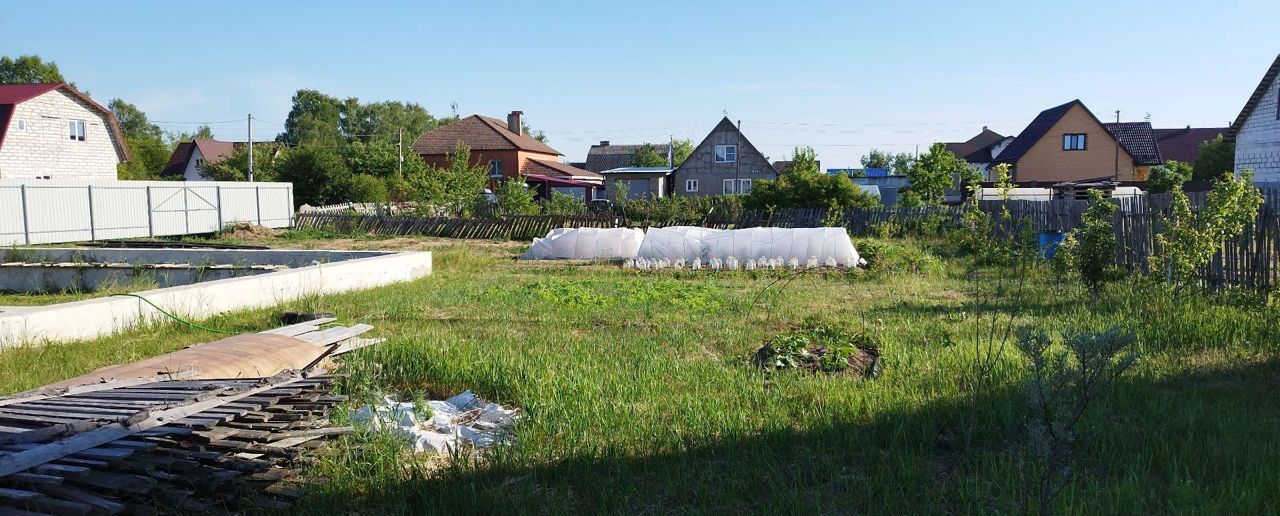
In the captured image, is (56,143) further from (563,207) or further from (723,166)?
(723,166)

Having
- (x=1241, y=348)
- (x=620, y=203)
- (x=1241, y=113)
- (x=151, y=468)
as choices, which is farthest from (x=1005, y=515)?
(x=1241, y=113)

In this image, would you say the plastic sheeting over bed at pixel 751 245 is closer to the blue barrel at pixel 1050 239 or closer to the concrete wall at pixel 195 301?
the blue barrel at pixel 1050 239

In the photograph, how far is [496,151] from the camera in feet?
181

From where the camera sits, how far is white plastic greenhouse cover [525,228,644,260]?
19781mm

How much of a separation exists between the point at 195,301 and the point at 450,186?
2976 cm

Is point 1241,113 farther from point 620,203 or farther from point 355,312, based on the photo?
point 355,312

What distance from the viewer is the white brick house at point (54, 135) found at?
33.0 metres

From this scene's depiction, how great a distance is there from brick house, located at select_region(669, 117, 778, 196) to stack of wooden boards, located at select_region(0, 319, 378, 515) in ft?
151

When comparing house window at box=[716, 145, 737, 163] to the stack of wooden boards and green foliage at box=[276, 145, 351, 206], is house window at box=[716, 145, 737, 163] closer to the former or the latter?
green foliage at box=[276, 145, 351, 206]

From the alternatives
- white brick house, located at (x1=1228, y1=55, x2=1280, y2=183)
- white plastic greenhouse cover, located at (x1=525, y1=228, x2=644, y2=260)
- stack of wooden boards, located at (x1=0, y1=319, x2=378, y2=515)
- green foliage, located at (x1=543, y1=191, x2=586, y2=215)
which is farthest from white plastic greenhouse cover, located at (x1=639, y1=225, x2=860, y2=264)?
white brick house, located at (x1=1228, y1=55, x2=1280, y2=183)

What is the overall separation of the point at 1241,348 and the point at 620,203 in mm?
23692

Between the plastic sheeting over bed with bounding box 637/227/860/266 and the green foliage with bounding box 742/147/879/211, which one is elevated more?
the green foliage with bounding box 742/147/879/211

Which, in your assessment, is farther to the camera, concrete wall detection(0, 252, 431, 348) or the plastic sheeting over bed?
the plastic sheeting over bed

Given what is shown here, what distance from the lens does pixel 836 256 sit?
17.1 metres
